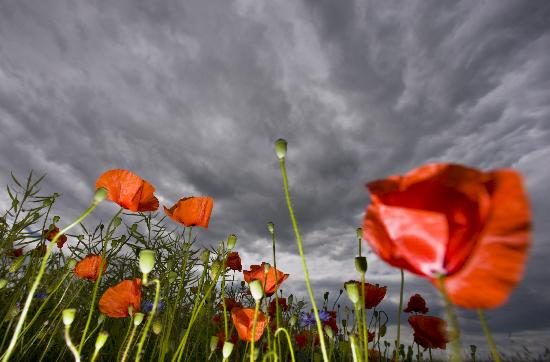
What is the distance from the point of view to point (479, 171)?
1.79 feet

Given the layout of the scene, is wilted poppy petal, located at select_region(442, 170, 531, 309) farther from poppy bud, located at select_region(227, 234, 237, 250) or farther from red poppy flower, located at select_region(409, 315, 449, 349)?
red poppy flower, located at select_region(409, 315, 449, 349)

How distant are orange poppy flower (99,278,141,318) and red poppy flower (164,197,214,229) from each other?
38 centimetres

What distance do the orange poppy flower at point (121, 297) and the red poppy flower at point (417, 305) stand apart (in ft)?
7.77

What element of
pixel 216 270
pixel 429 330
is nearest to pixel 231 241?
pixel 216 270

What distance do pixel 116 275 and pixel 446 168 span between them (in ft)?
11.5

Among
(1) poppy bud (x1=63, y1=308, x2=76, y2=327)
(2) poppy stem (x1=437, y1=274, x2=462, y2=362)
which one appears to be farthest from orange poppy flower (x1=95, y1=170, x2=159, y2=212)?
(2) poppy stem (x1=437, y1=274, x2=462, y2=362)

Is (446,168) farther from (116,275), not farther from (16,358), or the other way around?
(116,275)

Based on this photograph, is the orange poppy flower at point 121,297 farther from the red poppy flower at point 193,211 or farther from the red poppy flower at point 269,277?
the red poppy flower at point 269,277

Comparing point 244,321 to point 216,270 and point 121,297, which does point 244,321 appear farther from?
point 121,297

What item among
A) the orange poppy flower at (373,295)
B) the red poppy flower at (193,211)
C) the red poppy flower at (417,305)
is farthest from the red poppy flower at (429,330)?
the red poppy flower at (193,211)

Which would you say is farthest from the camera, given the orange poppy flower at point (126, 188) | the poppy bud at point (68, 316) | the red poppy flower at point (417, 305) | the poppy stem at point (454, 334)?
the red poppy flower at point (417, 305)

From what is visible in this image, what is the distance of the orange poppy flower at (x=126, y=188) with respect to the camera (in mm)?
1567

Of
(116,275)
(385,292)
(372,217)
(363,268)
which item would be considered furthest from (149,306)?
(372,217)

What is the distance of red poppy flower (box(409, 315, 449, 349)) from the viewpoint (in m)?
2.10
